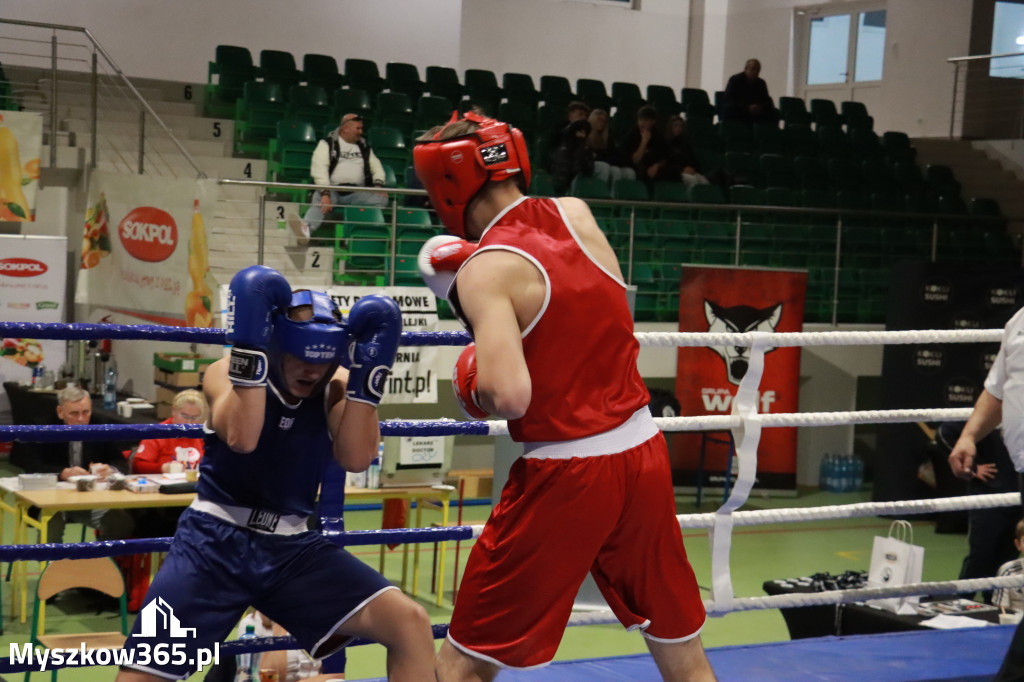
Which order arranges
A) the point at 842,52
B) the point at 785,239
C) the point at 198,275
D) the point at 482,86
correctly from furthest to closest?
the point at 842,52 < the point at 482,86 < the point at 785,239 < the point at 198,275

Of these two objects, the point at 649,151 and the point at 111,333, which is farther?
the point at 649,151

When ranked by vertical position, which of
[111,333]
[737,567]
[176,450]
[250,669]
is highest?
[111,333]

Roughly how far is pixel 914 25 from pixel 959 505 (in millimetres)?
11432

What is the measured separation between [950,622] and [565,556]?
2.51 metres

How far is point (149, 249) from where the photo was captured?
24.8ft

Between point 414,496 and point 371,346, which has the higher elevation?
point 371,346

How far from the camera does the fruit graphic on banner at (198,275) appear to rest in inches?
279

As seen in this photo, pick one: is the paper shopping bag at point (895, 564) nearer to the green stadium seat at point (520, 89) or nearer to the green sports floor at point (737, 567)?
the green sports floor at point (737, 567)

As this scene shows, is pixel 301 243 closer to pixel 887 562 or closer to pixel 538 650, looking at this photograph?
pixel 887 562

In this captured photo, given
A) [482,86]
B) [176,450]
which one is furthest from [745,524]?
[482,86]

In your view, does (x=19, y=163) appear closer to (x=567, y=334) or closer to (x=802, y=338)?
(x=802, y=338)

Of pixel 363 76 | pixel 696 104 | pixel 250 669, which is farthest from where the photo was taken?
pixel 696 104

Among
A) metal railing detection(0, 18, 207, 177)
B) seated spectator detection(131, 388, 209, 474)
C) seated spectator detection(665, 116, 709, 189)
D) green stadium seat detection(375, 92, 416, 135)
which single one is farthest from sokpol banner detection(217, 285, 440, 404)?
seated spectator detection(665, 116, 709, 189)

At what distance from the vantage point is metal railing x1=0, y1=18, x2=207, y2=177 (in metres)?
8.88
